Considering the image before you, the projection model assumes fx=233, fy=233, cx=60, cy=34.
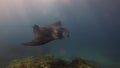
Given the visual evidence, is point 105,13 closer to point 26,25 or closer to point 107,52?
point 107,52

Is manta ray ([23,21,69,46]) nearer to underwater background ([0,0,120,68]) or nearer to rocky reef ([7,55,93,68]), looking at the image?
rocky reef ([7,55,93,68])

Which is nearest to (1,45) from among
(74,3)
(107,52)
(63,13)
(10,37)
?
(10,37)

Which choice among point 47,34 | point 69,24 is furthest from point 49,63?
point 69,24

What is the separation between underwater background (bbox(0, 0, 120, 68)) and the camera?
508cm

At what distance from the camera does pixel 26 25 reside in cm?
533

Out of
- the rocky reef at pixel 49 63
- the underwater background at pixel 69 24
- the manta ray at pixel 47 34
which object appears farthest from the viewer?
the underwater background at pixel 69 24

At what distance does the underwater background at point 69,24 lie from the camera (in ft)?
16.7

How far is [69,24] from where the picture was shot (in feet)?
17.5

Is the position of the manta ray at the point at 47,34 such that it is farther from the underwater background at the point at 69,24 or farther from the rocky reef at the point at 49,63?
the underwater background at the point at 69,24

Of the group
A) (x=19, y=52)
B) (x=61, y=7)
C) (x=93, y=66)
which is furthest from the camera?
(x=61, y=7)

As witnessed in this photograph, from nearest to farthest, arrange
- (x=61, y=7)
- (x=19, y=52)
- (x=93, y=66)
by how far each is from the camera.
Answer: (x=93, y=66)
(x=19, y=52)
(x=61, y=7)

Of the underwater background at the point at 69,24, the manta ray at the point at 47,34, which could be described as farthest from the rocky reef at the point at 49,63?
the underwater background at the point at 69,24

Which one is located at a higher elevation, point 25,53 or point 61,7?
point 61,7

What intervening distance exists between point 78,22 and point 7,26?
62.7 inches
